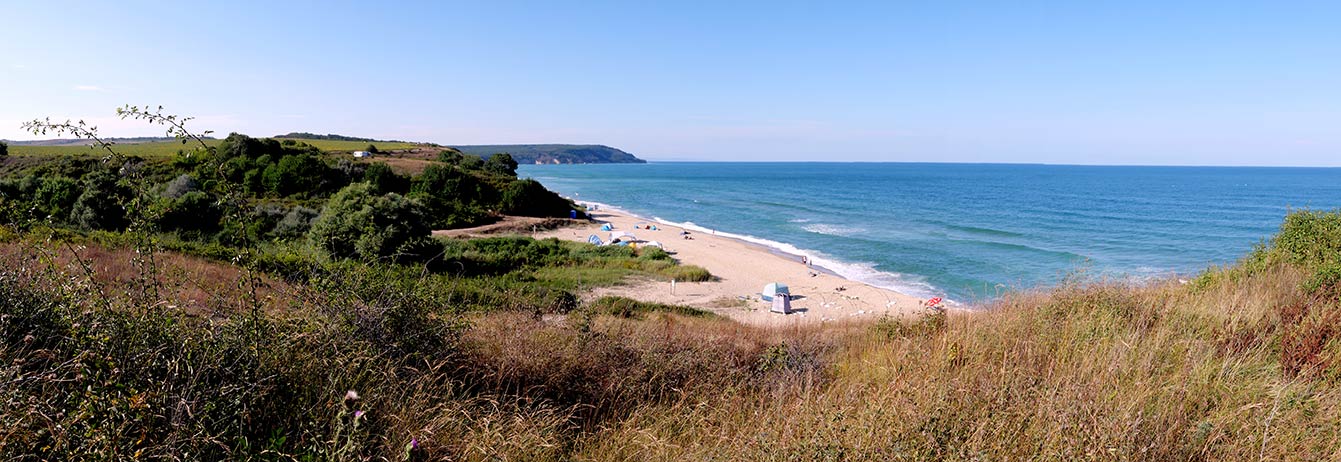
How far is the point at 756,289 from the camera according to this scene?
25938 millimetres

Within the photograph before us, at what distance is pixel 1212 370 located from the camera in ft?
14.6

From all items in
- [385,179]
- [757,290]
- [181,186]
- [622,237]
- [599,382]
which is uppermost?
[385,179]

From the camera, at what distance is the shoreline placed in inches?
823

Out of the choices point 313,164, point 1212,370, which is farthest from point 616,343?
point 313,164

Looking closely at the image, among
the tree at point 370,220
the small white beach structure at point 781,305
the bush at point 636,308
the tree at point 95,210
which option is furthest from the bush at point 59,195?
the small white beach structure at point 781,305

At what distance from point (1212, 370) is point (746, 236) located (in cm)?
4151

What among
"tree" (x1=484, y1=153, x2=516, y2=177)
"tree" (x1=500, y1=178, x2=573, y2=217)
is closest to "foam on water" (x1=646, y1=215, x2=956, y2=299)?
"tree" (x1=500, y1=178, x2=573, y2=217)

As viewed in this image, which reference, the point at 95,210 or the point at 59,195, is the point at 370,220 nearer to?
the point at 95,210

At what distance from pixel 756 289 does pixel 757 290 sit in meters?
0.17

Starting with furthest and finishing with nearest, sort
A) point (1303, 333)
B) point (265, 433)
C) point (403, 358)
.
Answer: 1. point (1303, 333)
2. point (403, 358)
3. point (265, 433)

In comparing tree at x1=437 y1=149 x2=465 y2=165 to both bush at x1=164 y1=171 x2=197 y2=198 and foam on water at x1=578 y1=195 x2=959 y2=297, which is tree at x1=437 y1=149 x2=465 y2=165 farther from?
foam on water at x1=578 y1=195 x2=959 y2=297

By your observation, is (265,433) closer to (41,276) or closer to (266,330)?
(266,330)

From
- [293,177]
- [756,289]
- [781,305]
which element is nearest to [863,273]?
[756,289]

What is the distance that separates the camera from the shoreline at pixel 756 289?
2091 centimetres
